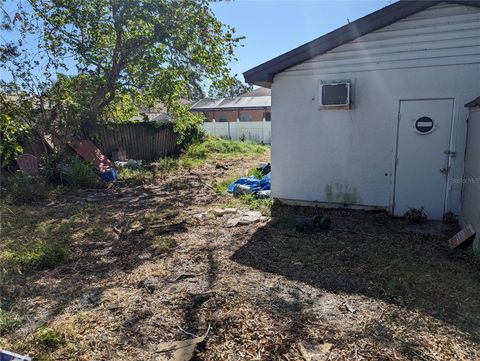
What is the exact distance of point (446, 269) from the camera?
383cm

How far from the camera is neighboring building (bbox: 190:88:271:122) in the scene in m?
28.6

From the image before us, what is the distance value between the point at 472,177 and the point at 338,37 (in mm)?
3108

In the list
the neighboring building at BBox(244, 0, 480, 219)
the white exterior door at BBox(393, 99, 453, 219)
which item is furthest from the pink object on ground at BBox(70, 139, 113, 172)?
the white exterior door at BBox(393, 99, 453, 219)

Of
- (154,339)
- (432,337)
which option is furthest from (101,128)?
(432,337)

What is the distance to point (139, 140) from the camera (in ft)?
46.3

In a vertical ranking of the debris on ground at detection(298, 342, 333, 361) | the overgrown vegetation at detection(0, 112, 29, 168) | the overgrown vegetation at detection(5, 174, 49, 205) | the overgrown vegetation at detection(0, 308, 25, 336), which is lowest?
the overgrown vegetation at detection(0, 308, 25, 336)

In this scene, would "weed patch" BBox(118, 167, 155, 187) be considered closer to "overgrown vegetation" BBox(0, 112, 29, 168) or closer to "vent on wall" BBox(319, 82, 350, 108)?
"overgrown vegetation" BBox(0, 112, 29, 168)

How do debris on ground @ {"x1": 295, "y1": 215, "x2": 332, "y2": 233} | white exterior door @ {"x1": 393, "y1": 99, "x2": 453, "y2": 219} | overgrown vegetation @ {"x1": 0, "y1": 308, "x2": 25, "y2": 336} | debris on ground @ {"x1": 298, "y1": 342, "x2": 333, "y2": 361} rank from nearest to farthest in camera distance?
debris on ground @ {"x1": 298, "y1": 342, "x2": 333, "y2": 361}, overgrown vegetation @ {"x1": 0, "y1": 308, "x2": 25, "y2": 336}, debris on ground @ {"x1": 295, "y1": 215, "x2": 332, "y2": 233}, white exterior door @ {"x1": 393, "y1": 99, "x2": 453, "y2": 219}

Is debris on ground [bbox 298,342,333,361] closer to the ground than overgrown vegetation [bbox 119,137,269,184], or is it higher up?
closer to the ground

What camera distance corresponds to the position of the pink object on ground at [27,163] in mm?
9577

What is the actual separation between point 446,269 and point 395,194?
2.23 meters

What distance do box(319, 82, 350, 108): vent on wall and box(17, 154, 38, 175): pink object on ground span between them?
834 centimetres

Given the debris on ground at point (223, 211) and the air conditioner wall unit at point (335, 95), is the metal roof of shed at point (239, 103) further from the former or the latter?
the debris on ground at point (223, 211)

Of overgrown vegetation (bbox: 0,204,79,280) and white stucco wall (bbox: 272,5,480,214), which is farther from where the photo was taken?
white stucco wall (bbox: 272,5,480,214)
